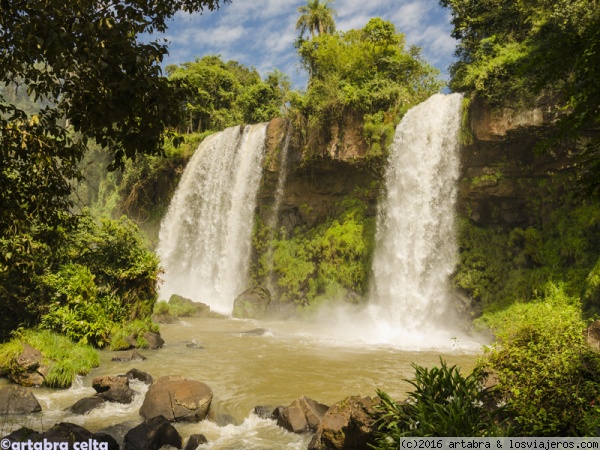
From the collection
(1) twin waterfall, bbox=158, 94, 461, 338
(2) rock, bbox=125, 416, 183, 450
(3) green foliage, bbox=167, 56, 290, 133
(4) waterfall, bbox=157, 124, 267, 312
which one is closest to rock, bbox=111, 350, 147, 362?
(2) rock, bbox=125, 416, 183, 450

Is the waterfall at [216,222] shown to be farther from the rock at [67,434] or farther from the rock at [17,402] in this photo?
the rock at [67,434]

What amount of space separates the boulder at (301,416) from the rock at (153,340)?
22.7ft

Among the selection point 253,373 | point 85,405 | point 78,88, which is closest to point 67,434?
point 85,405

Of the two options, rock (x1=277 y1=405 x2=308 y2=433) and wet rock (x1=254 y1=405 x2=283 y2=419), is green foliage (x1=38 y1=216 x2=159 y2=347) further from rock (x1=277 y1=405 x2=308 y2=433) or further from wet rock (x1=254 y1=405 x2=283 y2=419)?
rock (x1=277 y1=405 x2=308 y2=433)

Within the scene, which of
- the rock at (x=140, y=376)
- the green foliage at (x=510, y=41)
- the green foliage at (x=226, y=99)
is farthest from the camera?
the green foliage at (x=226, y=99)

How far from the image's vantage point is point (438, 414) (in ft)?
17.1

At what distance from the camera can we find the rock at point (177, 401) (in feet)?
26.2

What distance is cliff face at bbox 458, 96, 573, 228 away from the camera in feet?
54.1

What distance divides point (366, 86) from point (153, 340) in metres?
16.2

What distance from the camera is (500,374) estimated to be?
20.1ft

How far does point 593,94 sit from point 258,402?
8168 millimetres

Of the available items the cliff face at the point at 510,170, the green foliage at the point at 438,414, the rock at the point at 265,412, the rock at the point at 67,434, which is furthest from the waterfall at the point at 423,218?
the rock at the point at 67,434

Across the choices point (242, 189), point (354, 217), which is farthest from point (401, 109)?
point (242, 189)

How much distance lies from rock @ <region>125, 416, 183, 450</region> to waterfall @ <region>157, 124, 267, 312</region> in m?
17.6
